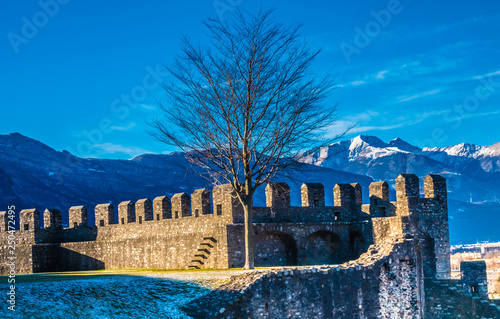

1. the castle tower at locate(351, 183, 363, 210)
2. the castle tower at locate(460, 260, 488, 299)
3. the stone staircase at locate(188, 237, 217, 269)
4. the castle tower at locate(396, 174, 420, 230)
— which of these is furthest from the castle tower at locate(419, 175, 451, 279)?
the stone staircase at locate(188, 237, 217, 269)

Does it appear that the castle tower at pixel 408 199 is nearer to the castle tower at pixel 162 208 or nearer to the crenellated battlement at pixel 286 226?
the crenellated battlement at pixel 286 226

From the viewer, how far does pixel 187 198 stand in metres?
38.5

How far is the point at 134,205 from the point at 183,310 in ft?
73.3

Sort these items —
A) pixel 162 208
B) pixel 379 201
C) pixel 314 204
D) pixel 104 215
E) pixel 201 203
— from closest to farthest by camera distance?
1. pixel 201 203
2. pixel 314 204
3. pixel 379 201
4. pixel 162 208
5. pixel 104 215

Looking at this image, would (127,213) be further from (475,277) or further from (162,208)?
(475,277)

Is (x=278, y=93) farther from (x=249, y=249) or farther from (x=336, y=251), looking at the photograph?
(x=336, y=251)

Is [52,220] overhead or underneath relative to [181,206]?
underneath

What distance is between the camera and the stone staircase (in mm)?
34969

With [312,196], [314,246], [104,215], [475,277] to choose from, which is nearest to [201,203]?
[312,196]

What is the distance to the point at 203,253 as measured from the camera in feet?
115

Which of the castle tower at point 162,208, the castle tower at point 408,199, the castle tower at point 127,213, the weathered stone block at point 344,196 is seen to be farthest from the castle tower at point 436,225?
the castle tower at point 127,213

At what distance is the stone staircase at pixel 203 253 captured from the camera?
115 ft

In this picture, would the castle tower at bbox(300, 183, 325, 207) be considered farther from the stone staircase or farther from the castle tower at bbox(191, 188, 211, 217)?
the stone staircase

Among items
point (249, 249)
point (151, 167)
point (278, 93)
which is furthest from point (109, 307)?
point (151, 167)
